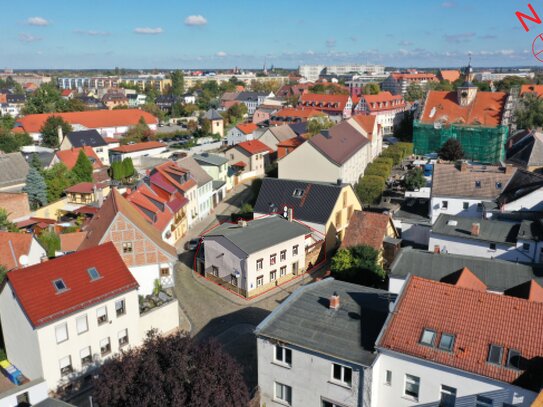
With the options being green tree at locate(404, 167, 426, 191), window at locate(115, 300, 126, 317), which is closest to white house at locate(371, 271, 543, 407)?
window at locate(115, 300, 126, 317)

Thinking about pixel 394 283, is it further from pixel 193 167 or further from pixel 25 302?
pixel 193 167

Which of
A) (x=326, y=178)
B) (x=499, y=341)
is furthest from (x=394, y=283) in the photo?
(x=326, y=178)

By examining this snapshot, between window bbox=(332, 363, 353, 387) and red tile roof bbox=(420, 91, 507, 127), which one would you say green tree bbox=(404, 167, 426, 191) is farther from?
window bbox=(332, 363, 353, 387)

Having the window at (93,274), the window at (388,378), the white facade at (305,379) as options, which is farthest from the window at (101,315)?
the window at (388,378)

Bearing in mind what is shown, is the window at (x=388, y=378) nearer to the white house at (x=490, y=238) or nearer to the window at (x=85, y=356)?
the white house at (x=490, y=238)

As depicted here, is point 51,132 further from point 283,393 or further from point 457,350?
point 457,350

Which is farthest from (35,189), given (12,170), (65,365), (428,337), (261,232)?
(428,337)
